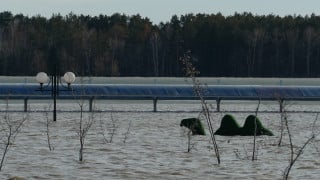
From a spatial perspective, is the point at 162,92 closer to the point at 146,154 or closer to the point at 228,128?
the point at 228,128

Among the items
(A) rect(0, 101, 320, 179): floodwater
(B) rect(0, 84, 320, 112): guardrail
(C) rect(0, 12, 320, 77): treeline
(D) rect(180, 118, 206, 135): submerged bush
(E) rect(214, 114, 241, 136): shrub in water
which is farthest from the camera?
(C) rect(0, 12, 320, 77): treeline

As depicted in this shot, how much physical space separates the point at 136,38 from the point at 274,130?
66.7 m

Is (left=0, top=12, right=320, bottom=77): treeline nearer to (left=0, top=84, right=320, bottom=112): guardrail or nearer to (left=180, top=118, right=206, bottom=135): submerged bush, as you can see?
(left=0, top=84, right=320, bottom=112): guardrail

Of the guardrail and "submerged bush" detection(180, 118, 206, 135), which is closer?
"submerged bush" detection(180, 118, 206, 135)

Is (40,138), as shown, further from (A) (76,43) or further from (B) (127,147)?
(A) (76,43)

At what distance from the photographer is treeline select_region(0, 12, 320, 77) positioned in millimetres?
82188

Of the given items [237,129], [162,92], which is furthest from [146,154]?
[162,92]

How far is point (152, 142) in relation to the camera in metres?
19.7

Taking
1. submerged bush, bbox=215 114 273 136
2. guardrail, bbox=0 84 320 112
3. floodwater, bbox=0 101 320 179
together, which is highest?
guardrail, bbox=0 84 320 112

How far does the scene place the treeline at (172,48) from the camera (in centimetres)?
8219

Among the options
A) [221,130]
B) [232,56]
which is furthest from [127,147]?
[232,56]

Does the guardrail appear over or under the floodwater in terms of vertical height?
over

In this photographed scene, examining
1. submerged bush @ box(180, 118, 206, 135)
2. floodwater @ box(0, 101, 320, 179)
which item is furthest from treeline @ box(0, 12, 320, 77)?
submerged bush @ box(180, 118, 206, 135)

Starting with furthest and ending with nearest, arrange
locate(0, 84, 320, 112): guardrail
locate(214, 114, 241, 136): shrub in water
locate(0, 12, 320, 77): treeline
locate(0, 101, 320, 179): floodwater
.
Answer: locate(0, 12, 320, 77): treeline
locate(0, 84, 320, 112): guardrail
locate(214, 114, 241, 136): shrub in water
locate(0, 101, 320, 179): floodwater
